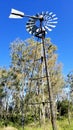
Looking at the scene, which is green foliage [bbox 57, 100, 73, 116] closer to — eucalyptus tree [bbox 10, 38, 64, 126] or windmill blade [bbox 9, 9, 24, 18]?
eucalyptus tree [bbox 10, 38, 64, 126]

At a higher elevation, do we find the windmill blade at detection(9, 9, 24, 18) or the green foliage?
the green foliage

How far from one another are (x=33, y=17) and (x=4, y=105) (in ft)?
137

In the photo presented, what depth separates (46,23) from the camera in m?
13.8

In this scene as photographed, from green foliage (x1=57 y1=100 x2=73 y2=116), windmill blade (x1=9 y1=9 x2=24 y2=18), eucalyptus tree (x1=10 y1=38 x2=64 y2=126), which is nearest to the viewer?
windmill blade (x1=9 y1=9 x2=24 y2=18)

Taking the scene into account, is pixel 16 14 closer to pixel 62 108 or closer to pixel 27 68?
pixel 27 68

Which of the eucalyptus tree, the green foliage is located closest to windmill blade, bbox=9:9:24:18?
the eucalyptus tree

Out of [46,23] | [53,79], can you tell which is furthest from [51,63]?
[46,23]

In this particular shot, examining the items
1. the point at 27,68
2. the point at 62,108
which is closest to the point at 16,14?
the point at 27,68

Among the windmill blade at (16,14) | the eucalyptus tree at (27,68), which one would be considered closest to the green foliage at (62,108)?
the eucalyptus tree at (27,68)

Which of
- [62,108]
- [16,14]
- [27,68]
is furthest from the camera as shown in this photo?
[62,108]

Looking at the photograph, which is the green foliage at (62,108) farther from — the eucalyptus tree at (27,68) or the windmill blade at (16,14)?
the windmill blade at (16,14)

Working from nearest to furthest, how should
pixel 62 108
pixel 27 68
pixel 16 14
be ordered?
pixel 16 14 < pixel 27 68 < pixel 62 108

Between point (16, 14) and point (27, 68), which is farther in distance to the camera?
point (27, 68)

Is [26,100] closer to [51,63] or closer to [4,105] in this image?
[51,63]
